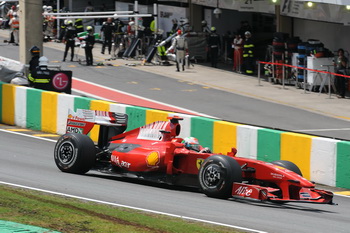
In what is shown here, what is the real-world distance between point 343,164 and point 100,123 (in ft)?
14.1

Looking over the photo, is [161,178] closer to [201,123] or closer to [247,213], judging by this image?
[247,213]

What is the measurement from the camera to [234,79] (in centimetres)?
3159

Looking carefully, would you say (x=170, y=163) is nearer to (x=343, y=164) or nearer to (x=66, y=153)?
(x=66, y=153)

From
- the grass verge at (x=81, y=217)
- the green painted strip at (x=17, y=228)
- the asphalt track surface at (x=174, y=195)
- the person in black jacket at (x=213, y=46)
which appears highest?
the person in black jacket at (x=213, y=46)

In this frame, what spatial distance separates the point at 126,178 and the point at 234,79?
18.0 metres

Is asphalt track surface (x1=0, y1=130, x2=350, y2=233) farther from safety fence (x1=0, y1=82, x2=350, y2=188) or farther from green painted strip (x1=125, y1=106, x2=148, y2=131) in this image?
green painted strip (x1=125, y1=106, x2=148, y2=131)

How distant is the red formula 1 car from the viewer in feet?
37.7

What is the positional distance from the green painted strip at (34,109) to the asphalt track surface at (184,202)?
496cm

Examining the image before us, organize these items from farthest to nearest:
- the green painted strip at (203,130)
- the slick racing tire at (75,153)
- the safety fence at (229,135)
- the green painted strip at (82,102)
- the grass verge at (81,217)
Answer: the green painted strip at (82,102) < the green painted strip at (203,130) < the safety fence at (229,135) < the slick racing tire at (75,153) < the grass verge at (81,217)

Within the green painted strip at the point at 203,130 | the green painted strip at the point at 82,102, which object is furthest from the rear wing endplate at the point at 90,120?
Answer: the green painted strip at the point at 82,102

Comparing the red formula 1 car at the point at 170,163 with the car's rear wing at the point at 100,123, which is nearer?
the red formula 1 car at the point at 170,163

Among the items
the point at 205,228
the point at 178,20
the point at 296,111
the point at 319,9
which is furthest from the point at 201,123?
the point at 178,20

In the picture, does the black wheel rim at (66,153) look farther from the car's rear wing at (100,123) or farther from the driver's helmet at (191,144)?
the driver's helmet at (191,144)

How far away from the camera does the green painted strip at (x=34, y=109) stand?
788 inches
